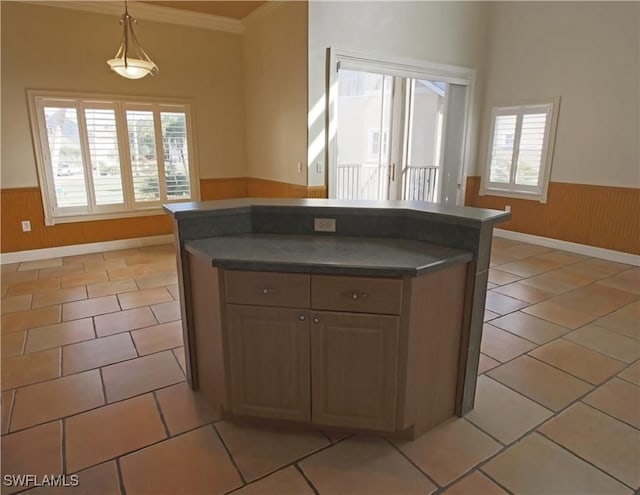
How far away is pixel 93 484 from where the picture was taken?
5.41ft

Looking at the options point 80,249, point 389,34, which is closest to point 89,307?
point 80,249

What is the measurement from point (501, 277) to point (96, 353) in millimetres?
3854

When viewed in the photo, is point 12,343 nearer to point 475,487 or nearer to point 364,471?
point 364,471

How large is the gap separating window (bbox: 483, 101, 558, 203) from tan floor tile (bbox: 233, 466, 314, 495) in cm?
524

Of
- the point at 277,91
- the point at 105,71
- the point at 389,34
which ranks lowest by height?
the point at 277,91

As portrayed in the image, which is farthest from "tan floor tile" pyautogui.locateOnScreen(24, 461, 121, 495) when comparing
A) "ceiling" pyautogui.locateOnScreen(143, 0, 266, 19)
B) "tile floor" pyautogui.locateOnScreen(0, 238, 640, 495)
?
"ceiling" pyautogui.locateOnScreen(143, 0, 266, 19)

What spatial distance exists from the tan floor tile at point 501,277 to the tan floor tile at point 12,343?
4.15 m

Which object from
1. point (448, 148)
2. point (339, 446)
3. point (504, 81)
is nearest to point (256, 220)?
point (339, 446)

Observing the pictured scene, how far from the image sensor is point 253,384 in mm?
1887

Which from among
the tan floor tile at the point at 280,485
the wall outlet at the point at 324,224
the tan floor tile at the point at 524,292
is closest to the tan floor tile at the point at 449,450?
the tan floor tile at the point at 280,485

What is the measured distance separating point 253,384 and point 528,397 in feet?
5.12

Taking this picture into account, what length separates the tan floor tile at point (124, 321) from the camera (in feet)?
10.0

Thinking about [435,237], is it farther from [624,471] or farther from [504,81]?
[504,81]

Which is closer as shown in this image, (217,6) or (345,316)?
(345,316)
